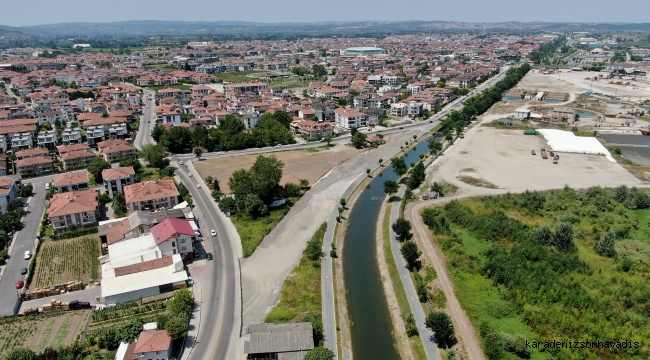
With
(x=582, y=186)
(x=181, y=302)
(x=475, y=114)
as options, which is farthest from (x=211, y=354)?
(x=475, y=114)

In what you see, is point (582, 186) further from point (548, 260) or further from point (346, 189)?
point (346, 189)

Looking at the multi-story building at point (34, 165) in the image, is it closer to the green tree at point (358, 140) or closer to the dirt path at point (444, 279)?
the green tree at point (358, 140)

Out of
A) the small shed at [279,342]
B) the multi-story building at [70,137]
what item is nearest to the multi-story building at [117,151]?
the multi-story building at [70,137]

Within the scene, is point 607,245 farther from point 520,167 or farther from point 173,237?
point 173,237

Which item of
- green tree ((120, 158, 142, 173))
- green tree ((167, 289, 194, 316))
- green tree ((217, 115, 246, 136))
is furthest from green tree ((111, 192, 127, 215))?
green tree ((217, 115, 246, 136))

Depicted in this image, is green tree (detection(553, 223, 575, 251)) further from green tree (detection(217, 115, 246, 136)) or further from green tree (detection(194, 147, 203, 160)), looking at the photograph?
green tree (detection(217, 115, 246, 136))

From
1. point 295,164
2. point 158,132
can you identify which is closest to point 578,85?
point 295,164

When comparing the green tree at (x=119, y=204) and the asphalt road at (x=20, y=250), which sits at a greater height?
the green tree at (x=119, y=204)
